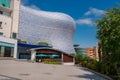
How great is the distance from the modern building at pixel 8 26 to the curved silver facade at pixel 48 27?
16.4 meters

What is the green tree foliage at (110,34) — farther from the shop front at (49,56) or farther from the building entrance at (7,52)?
the building entrance at (7,52)

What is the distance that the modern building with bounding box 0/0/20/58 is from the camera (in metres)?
48.7

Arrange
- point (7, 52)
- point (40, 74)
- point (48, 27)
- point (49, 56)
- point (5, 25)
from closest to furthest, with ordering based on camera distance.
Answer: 1. point (40, 74)
2. point (7, 52)
3. point (49, 56)
4. point (5, 25)
5. point (48, 27)

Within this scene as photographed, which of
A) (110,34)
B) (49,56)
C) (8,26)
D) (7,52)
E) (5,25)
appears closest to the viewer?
(110,34)

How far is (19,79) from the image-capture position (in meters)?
17.2

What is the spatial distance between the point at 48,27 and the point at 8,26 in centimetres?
3356

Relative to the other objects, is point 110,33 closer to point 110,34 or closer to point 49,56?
point 110,34

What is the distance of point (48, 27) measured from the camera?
92.0 m

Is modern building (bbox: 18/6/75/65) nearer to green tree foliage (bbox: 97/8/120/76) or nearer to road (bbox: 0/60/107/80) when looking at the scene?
road (bbox: 0/60/107/80)

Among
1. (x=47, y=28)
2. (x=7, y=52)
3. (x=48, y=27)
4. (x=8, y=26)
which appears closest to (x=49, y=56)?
(x=7, y=52)

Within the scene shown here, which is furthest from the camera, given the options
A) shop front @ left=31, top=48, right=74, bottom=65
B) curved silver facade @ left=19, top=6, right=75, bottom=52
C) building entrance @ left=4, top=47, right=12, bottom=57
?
curved silver facade @ left=19, top=6, right=75, bottom=52

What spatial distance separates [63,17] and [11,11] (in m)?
39.2

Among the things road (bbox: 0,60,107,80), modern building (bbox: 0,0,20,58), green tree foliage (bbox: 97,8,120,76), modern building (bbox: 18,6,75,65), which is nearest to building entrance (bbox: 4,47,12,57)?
modern building (bbox: 0,0,20,58)

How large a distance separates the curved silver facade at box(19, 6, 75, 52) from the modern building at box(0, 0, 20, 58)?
16430 mm
